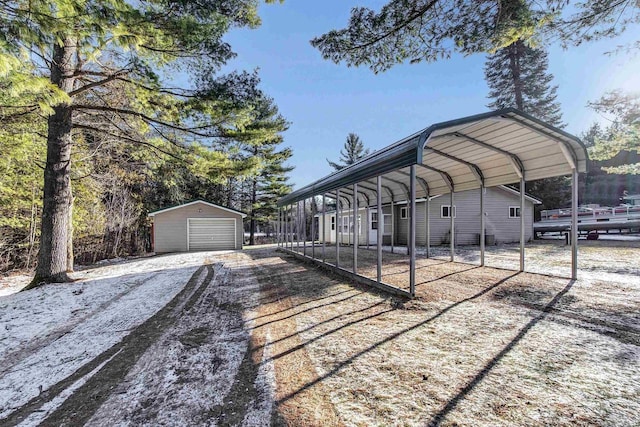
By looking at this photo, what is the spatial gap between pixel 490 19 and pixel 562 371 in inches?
235

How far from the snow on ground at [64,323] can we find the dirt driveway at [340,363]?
3 centimetres

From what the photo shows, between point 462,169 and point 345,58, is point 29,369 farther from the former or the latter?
point 462,169

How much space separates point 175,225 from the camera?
16.0m

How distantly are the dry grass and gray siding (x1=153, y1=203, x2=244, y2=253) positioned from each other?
1286 centimetres

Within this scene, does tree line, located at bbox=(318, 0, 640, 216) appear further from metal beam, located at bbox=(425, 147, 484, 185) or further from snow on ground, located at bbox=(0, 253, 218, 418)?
snow on ground, located at bbox=(0, 253, 218, 418)

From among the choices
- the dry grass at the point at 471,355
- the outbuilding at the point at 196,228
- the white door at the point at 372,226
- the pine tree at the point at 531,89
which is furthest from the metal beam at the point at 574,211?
the pine tree at the point at 531,89

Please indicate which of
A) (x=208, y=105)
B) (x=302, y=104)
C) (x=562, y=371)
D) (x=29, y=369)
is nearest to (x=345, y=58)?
(x=208, y=105)

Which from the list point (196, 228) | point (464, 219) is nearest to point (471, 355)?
point (464, 219)

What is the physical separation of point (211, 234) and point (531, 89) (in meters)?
24.6

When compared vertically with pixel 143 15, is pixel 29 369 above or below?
below

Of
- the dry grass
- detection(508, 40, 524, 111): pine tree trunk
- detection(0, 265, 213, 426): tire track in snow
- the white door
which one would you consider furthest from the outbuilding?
detection(508, 40, 524, 111): pine tree trunk

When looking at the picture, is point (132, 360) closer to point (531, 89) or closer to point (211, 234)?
point (211, 234)

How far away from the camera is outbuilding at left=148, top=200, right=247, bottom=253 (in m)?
15.8

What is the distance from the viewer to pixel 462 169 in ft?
27.6
